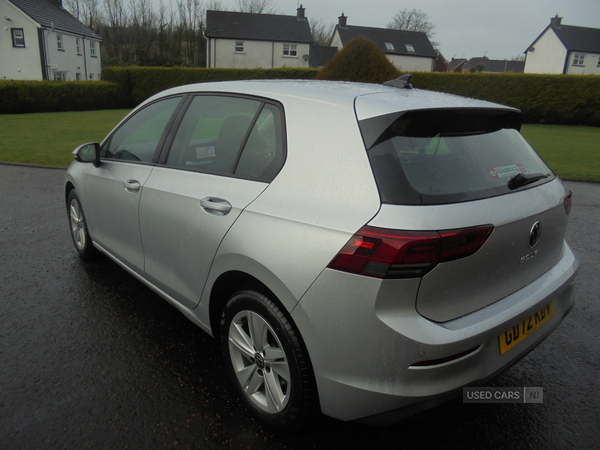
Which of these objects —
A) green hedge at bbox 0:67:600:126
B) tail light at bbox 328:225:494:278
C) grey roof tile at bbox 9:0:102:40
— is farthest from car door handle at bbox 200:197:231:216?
grey roof tile at bbox 9:0:102:40

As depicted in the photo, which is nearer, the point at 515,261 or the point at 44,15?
the point at 515,261

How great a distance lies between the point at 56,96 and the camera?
27.4 m

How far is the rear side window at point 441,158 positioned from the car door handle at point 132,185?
1.82 metres

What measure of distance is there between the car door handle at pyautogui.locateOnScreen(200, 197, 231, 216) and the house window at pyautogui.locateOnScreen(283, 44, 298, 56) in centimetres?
5336

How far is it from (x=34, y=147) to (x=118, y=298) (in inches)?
453

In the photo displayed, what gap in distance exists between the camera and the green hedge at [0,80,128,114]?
25.5 m

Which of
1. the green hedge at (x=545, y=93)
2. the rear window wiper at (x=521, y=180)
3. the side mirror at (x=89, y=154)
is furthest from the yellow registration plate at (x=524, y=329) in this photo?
the green hedge at (x=545, y=93)

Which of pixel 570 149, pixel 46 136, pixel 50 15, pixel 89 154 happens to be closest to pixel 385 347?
pixel 89 154

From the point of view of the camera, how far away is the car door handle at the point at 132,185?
316 cm

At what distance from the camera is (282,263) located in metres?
2.01

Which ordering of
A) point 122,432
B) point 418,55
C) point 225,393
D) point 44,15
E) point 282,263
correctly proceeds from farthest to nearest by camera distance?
point 418,55 < point 44,15 < point 225,393 < point 122,432 < point 282,263

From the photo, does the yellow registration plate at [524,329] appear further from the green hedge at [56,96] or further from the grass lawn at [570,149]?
the green hedge at [56,96]

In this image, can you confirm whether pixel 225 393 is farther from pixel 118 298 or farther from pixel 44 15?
pixel 44 15

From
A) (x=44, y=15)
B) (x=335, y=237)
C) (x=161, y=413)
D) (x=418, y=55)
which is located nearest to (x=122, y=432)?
(x=161, y=413)
